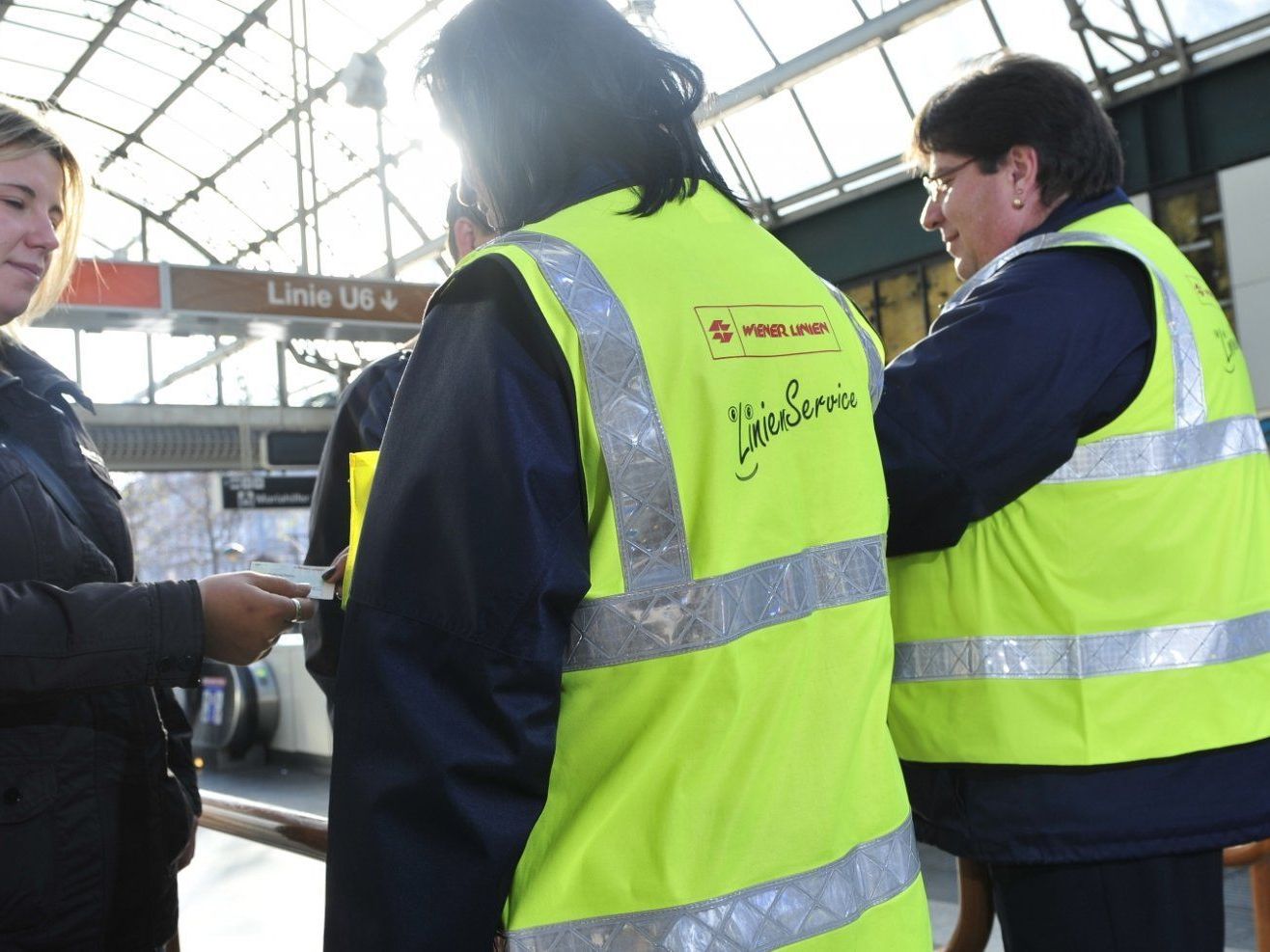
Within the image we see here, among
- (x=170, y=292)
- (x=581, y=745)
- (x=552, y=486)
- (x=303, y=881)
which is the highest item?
(x=170, y=292)

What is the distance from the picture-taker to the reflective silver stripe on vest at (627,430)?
1.15 metres

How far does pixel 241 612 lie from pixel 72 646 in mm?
191

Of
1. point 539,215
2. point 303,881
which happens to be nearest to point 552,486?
point 539,215

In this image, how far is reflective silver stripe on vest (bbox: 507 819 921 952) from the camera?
43.8 inches

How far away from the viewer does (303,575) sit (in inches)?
60.6

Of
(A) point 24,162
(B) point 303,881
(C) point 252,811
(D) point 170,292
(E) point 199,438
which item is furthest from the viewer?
(E) point 199,438

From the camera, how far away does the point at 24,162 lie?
69.1 inches

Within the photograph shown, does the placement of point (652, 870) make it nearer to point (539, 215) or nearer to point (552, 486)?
point (552, 486)

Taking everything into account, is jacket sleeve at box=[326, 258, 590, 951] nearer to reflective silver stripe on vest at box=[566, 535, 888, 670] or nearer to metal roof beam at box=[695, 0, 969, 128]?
reflective silver stripe on vest at box=[566, 535, 888, 670]

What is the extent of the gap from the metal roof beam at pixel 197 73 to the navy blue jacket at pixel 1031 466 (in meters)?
19.5

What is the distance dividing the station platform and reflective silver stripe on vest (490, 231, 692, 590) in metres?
3.32

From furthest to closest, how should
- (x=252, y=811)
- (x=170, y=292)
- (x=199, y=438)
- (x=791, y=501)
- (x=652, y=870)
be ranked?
(x=199, y=438) < (x=170, y=292) < (x=252, y=811) < (x=791, y=501) < (x=652, y=870)

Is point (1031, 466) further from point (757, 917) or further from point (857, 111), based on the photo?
point (857, 111)

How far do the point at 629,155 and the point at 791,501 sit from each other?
397mm
